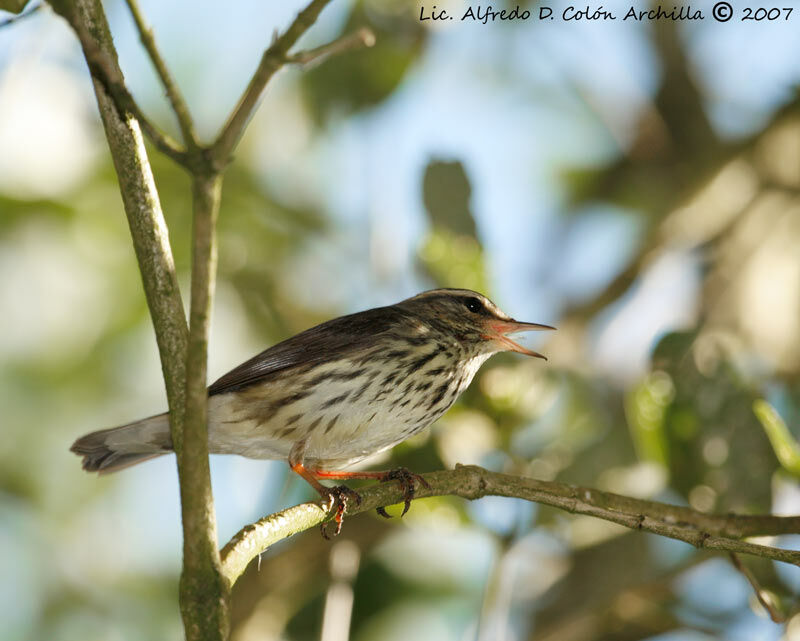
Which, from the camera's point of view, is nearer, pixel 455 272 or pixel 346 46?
pixel 346 46

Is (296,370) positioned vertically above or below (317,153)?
below

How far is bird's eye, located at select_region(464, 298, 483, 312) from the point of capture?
5.36 m

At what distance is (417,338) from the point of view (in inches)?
194

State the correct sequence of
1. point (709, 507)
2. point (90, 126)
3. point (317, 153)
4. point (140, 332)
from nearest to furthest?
point (709, 507)
point (90, 126)
point (140, 332)
point (317, 153)

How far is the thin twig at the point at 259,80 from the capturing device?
2.26 m

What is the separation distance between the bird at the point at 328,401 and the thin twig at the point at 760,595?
4.07 ft

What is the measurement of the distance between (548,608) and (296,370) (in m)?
2.08

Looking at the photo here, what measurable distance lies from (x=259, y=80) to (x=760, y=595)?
2580 mm

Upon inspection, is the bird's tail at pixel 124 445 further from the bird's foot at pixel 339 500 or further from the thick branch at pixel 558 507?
the thick branch at pixel 558 507

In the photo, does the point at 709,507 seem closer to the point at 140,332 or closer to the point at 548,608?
the point at 548,608

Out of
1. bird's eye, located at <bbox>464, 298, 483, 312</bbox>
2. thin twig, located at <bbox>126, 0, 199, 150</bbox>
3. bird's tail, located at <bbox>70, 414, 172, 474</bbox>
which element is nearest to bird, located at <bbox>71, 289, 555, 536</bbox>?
bird's tail, located at <bbox>70, 414, 172, 474</bbox>

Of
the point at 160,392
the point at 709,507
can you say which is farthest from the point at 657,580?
the point at 160,392

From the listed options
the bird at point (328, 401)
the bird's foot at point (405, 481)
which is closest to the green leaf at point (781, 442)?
the bird at point (328, 401)

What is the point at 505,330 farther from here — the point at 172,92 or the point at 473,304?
the point at 172,92
